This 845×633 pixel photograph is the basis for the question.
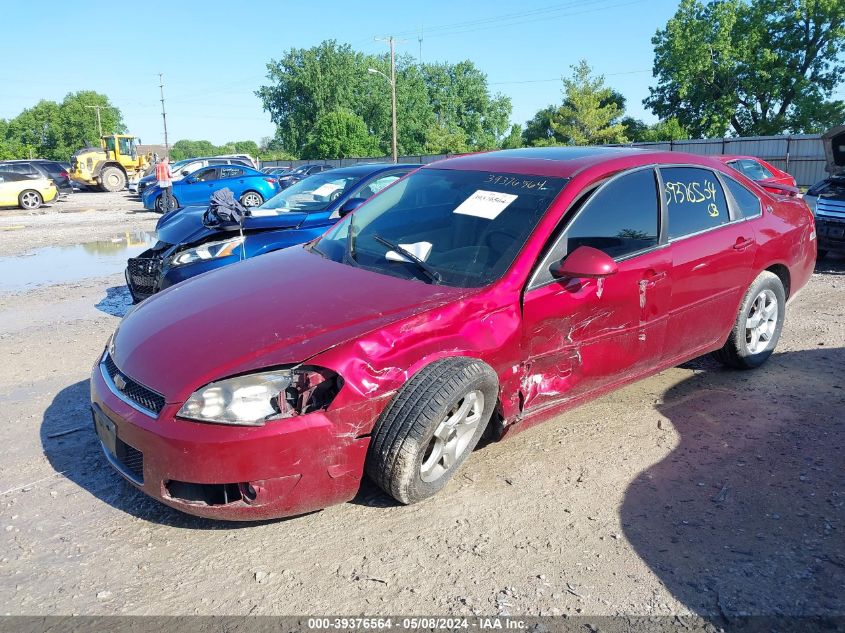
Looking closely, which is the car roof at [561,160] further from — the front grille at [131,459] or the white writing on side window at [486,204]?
the front grille at [131,459]

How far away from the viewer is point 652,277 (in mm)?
3756

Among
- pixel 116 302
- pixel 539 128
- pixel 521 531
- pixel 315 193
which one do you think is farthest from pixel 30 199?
pixel 539 128

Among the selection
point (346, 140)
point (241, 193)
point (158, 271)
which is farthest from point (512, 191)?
point (346, 140)

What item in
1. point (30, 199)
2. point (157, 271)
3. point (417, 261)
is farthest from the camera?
Result: point (30, 199)

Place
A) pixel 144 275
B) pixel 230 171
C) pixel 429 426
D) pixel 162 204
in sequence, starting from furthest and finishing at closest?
pixel 230 171 < pixel 162 204 < pixel 144 275 < pixel 429 426

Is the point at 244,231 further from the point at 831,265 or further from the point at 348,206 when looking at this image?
the point at 831,265

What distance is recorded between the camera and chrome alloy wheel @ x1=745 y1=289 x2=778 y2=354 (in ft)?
15.5

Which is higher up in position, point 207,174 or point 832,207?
point 207,174

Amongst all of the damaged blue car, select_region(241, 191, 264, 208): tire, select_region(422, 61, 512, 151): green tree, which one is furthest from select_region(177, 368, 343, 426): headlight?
select_region(422, 61, 512, 151): green tree

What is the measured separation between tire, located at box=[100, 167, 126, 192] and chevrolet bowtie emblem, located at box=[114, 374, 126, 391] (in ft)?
125

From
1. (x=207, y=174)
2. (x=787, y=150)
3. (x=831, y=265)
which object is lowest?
(x=831, y=265)

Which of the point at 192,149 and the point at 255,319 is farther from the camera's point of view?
the point at 192,149

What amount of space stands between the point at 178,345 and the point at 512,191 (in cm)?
194

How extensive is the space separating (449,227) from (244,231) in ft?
10.8
